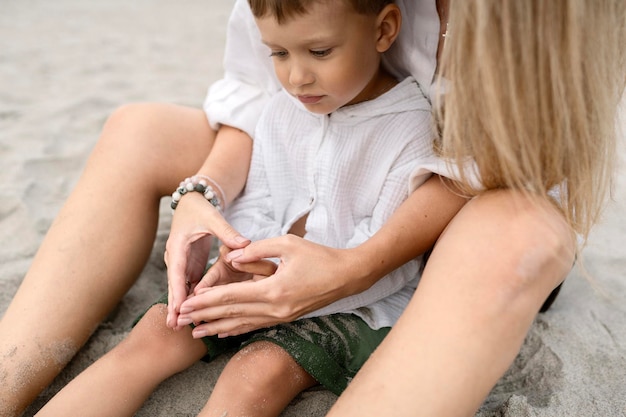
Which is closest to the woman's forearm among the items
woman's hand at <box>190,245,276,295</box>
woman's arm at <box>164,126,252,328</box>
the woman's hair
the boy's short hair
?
woman's arm at <box>164,126,252,328</box>

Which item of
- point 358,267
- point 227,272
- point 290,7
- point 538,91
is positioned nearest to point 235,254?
point 227,272

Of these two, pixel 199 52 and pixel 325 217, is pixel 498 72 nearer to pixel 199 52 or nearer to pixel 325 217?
pixel 325 217

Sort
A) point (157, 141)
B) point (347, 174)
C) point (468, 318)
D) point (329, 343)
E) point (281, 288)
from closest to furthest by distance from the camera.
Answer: point (468, 318) < point (281, 288) < point (329, 343) < point (347, 174) < point (157, 141)

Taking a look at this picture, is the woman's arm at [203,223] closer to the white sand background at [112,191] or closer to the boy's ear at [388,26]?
the white sand background at [112,191]

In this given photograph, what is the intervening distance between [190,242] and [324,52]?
1.34ft

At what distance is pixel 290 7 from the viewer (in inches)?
41.0

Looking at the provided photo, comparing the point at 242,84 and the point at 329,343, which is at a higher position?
the point at 242,84

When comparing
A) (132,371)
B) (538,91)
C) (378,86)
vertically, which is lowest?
(132,371)

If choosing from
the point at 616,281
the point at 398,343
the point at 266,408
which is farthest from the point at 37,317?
the point at 616,281

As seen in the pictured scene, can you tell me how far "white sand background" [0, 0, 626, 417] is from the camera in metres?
1.15

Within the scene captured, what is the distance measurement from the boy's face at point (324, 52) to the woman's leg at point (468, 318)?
15.5 inches

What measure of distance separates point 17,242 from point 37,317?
21.1 inches

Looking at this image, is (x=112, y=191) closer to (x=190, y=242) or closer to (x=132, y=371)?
(x=190, y=242)

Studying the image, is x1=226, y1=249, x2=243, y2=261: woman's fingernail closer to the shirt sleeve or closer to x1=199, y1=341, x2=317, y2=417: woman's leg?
x1=199, y1=341, x2=317, y2=417: woman's leg
